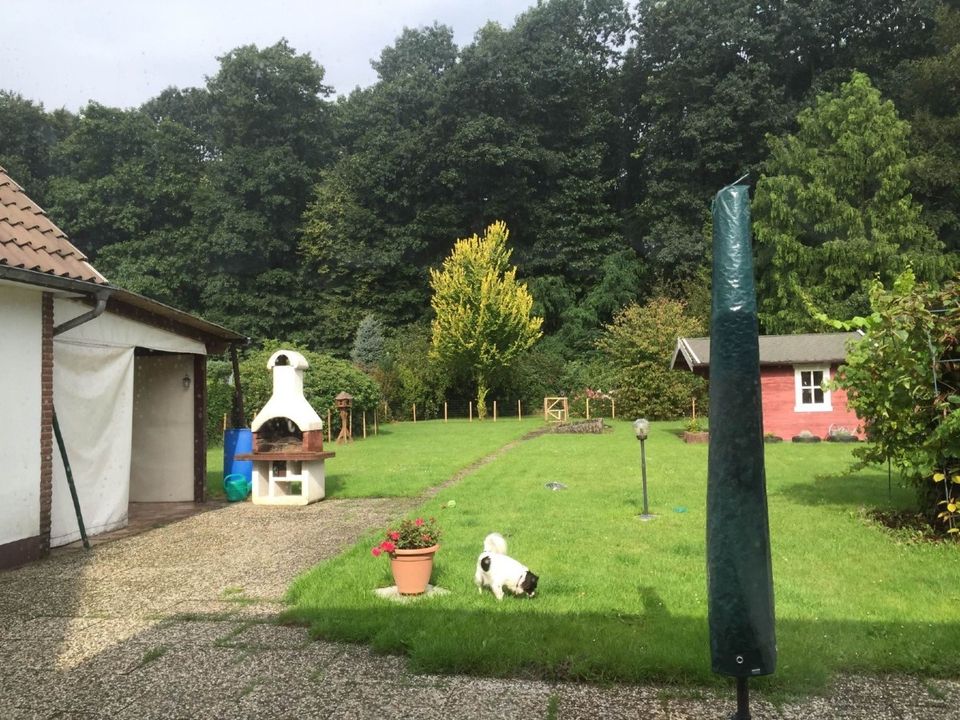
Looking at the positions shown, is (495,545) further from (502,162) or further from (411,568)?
(502,162)

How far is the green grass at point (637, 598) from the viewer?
445cm

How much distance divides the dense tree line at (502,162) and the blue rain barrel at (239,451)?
24.3 m

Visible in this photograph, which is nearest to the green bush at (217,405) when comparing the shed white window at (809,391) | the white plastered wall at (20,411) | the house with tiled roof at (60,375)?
the house with tiled roof at (60,375)

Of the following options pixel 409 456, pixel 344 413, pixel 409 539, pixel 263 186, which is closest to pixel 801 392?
pixel 409 456

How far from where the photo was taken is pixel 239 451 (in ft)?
39.0

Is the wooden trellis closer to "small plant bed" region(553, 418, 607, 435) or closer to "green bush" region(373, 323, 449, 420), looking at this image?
"small plant bed" region(553, 418, 607, 435)

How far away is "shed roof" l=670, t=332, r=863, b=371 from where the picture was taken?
21344 mm

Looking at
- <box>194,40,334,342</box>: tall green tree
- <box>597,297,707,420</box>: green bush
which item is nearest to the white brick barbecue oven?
<box>597,297,707,420</box>: green bush

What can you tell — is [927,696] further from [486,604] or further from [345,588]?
[345,588]

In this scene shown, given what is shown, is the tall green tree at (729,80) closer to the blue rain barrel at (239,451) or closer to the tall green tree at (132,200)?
the tall green tree at (132,200)

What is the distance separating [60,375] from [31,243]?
146cm

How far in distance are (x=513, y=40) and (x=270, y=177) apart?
1799 cm

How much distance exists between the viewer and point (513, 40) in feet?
157

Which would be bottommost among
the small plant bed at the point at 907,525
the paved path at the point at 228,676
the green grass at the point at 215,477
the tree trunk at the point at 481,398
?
the paved path at the point at 228,676
